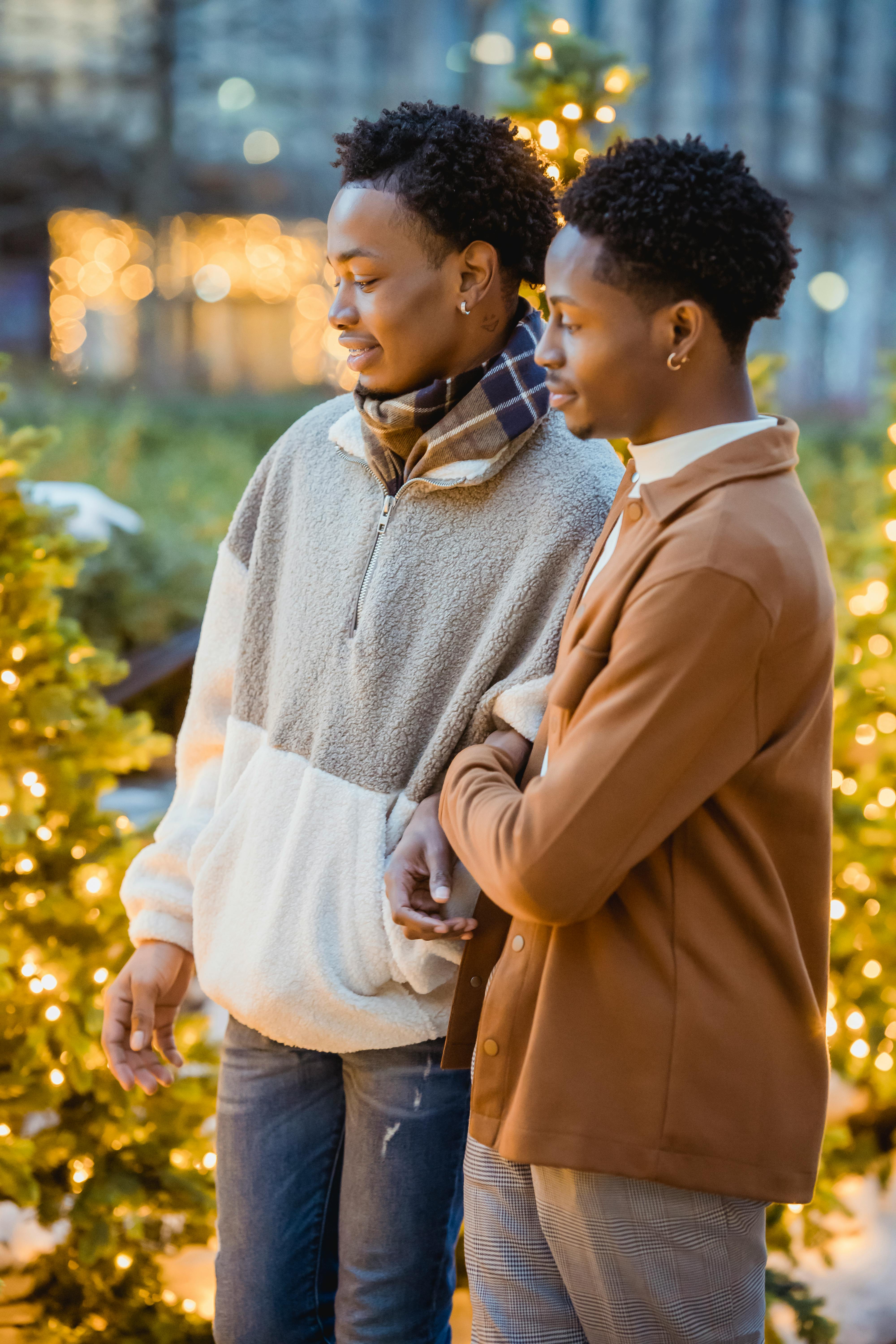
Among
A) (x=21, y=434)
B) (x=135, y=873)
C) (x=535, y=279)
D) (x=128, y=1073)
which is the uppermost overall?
(x=535, y=279)

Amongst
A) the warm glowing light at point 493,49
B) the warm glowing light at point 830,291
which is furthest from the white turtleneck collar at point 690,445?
the warm glowing light at point 830,291

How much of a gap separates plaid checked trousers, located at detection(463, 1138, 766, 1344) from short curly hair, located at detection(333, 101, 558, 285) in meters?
0.94

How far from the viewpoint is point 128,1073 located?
1468 millimetres

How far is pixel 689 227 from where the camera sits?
3.17 feet

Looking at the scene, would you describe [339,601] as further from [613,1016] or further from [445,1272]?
[445,1272]

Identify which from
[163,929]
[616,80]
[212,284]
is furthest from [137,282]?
[163,929]

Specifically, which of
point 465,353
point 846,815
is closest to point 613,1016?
point 465,353

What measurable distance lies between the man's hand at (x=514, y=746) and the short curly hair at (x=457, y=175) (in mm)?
505

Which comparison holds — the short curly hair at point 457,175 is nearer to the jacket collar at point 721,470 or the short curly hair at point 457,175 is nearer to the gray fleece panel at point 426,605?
the gray fleece panel at point 426,605

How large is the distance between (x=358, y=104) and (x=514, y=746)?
1433 centimetres

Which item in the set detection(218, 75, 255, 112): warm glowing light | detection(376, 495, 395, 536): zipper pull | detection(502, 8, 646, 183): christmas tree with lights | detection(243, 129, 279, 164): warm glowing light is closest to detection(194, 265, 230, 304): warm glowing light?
detection(243, 129, 279, 164): warm glowing light

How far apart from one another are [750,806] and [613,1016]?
0.22 metres

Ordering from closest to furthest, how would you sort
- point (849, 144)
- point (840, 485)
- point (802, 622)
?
point (802, 622) → point (840, 485) → point (849, 144)

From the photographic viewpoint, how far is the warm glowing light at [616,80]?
6.27 ft
